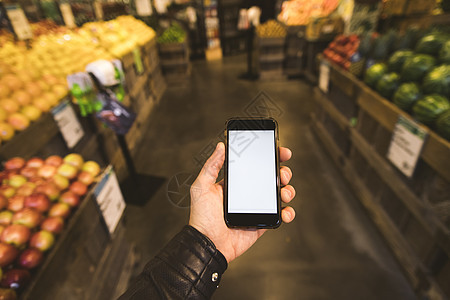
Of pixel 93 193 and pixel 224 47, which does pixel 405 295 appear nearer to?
pixel 93 193

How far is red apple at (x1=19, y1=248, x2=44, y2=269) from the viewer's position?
1.13 meters

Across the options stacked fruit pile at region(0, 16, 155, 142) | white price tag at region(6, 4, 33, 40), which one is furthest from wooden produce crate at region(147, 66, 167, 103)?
white price tag at region(6, 4, 33, 40)

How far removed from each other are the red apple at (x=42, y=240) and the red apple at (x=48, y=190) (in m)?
0.24

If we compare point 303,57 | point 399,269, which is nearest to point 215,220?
point 399,269

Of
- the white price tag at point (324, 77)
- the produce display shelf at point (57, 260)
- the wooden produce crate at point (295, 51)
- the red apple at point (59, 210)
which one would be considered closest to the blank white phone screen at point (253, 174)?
the produce display shelf at point (57, 260)

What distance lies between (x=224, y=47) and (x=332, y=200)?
8.27 metres

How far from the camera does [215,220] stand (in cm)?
99

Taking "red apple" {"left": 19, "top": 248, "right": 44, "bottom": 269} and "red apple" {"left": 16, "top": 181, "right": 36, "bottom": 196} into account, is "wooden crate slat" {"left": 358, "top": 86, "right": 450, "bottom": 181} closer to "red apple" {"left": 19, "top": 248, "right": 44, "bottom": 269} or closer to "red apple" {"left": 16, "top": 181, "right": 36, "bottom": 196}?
"red apple" {"left": 19, "top": 248, "right": 44, "bottom": 269}

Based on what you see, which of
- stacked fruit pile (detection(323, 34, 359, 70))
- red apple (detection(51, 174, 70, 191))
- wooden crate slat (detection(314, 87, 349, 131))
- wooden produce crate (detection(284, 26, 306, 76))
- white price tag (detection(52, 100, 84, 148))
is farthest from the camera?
wooden produce crate (detection(284, 26, 306, 76))

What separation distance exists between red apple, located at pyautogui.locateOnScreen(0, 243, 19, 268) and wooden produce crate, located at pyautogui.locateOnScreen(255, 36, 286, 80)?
19.9ft

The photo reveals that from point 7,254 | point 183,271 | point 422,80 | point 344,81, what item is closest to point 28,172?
point 7,254

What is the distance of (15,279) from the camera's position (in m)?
1.04

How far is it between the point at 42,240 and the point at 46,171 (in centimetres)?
52

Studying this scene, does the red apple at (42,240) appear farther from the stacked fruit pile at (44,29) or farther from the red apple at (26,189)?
the stacked fruit pile at (44,29)
